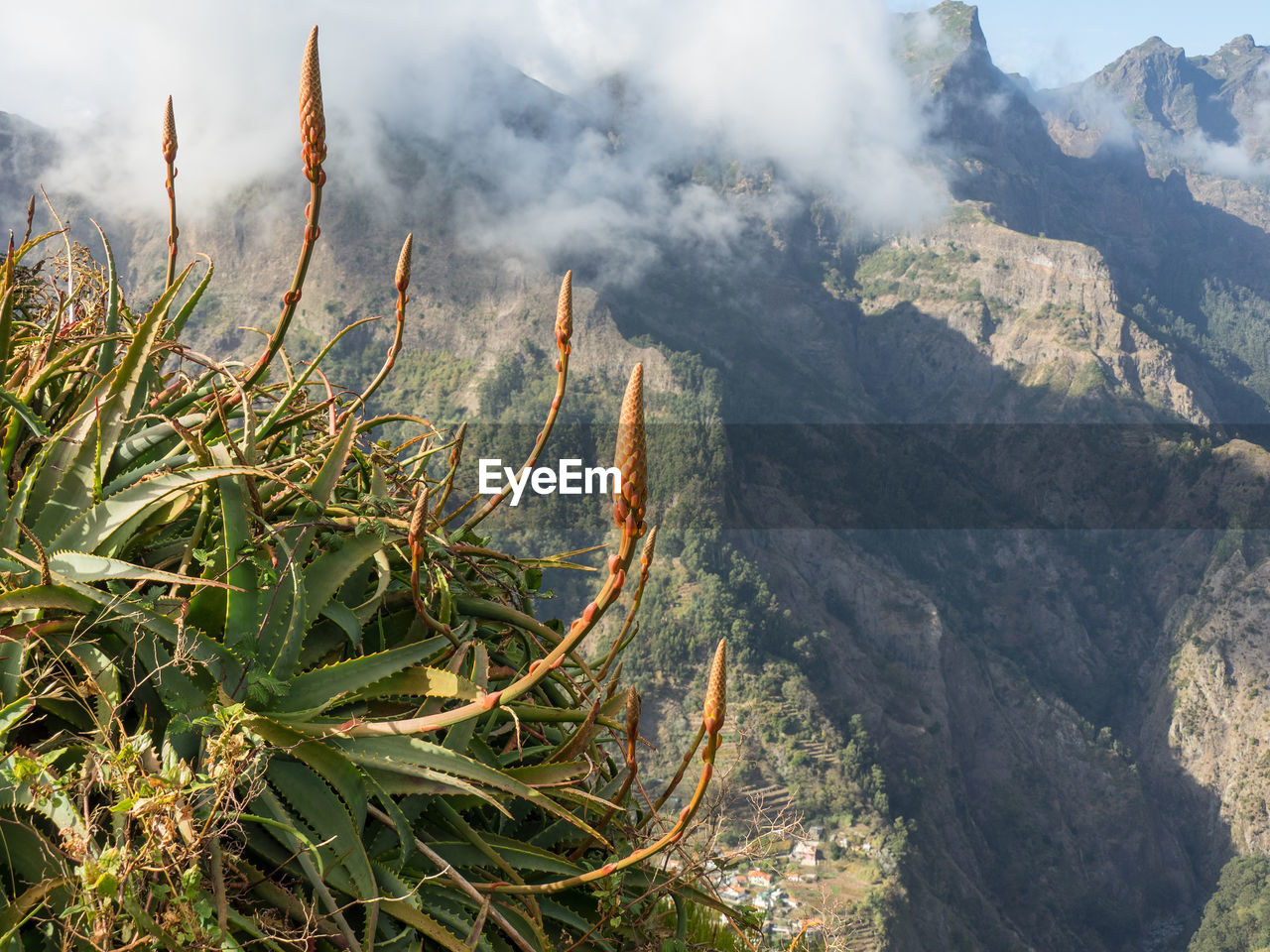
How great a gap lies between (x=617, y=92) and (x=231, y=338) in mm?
103296

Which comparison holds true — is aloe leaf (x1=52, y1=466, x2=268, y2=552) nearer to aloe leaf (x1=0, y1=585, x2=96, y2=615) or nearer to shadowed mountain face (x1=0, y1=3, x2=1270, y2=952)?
aloe leaf (x1=0, y1=585, x2=96, y2=615)

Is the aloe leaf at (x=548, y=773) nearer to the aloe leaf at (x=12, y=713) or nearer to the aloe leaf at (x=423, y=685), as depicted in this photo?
the aloe leaf at (x=423, y=685)

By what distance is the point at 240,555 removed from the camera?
114cm

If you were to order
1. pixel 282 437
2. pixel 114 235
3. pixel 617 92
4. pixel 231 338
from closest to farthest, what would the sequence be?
pixel 282 437 → pixel 231 338 → pixel 114 235 → pixel 617 92

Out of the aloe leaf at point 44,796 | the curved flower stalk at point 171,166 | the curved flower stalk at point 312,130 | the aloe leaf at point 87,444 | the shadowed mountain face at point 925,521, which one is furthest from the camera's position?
the shadowed mountain face at point 925,521

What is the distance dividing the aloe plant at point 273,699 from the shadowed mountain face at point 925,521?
56.7 metres

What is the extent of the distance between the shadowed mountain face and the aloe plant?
186ft

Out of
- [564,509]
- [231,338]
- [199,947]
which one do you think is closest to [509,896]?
[199,947]

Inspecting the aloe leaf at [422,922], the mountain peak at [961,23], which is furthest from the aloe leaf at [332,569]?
the mountain peak at [961,23]

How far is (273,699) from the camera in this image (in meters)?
1.10

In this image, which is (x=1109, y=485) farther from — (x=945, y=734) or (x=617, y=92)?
(x=617, y=92)

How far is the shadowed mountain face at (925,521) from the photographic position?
250 ft

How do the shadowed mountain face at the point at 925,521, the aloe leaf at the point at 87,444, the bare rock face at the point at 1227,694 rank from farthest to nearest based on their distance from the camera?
the bare rock face at the point at 1227,694
the shadowed mountain face at the point at 925,521
the aloe leaf at the point at 87,444

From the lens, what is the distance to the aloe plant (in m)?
0.89
